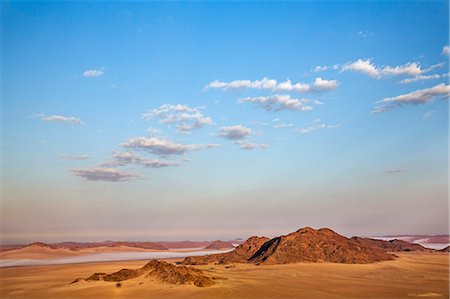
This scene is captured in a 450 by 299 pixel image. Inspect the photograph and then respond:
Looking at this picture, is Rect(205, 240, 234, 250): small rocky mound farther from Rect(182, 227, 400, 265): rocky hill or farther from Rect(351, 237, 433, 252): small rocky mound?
Rect(182, 227, 400, 265): rocky hill

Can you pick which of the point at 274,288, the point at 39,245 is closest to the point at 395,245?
the point at 274,288

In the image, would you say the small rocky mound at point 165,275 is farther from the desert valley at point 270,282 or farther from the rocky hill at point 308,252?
the rocky hill at point 308,252

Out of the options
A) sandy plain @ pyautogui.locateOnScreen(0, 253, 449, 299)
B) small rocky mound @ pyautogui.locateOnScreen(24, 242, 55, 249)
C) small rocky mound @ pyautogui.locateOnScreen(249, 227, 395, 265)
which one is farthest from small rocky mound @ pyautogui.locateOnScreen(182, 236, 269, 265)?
small rocky mound @ pyautogui.locateOnScreen(24, 242, 55, 249)

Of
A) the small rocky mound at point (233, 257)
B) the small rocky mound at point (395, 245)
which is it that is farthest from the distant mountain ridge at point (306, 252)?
the small rocky mound at point (395, 245)

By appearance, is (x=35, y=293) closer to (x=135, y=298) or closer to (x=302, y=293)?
(x=135, y=298)

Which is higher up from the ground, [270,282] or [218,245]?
[270,282]

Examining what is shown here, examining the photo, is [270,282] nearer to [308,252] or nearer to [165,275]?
[165,275]
